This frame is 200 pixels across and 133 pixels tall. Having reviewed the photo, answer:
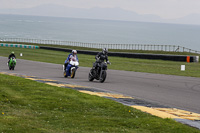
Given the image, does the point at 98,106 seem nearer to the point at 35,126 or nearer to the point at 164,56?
the point at 35,126

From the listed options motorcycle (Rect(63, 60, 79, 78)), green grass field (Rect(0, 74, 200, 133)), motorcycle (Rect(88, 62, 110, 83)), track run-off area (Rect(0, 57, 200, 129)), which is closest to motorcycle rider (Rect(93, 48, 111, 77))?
motorcycle (Rect(88, 62, 110, 83))

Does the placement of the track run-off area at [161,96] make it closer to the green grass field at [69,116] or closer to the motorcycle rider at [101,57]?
the green grass field at [69,116]

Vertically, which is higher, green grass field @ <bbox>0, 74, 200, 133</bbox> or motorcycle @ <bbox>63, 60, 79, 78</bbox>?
motorcycle @ <bbox>63, 60, 79, 78</bbox>

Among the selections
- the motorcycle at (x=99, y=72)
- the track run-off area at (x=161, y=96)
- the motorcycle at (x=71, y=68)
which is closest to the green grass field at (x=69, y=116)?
the track run-off area at (x=161, y=96)

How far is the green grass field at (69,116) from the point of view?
739 centimetres

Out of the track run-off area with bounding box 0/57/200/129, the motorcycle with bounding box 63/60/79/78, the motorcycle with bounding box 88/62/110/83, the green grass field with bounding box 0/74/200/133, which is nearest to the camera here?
the green grass field with bounding box 0/74/200/133

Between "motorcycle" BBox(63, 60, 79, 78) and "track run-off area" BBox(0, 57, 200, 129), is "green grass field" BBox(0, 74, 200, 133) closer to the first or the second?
"track run-off area" BBox(0, 57, 200, 129)

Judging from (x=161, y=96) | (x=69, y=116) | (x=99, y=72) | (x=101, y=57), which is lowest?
(x=161, y=96)

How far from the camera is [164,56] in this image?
3831 cm

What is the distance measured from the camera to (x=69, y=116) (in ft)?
28.8

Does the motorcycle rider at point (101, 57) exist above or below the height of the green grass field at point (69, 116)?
above

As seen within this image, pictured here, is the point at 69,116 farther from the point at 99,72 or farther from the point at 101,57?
the point at 99,72

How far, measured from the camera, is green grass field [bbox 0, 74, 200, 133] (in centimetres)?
739

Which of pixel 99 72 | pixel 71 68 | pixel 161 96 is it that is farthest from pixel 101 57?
pixel 161 96
